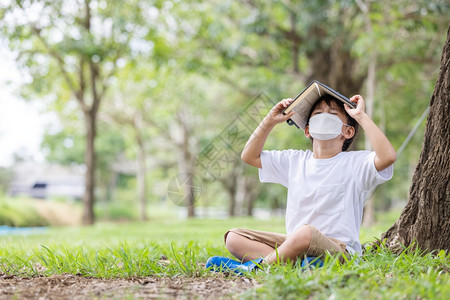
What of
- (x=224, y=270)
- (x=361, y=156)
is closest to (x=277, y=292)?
(x=224, y=270)

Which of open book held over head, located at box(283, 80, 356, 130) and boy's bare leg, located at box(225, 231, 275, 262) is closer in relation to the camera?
open book held over head, located at box(283, 80, 356, 130)

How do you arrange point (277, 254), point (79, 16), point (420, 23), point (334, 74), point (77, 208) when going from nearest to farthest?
point (277, 254)
point (420, 23)
point (334, 74)
point (79, 16)
point (77, 208)

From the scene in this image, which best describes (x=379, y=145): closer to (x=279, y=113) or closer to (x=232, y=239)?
(x=279, y=113)

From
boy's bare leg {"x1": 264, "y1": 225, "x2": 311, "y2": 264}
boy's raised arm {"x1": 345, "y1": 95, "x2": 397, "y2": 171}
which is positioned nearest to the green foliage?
boy's bare leg {"x1": 264, "y1": 225, "x2": 311, "y2": 264}

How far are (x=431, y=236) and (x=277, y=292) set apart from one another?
148 cm

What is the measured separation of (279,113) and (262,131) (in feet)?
0.53

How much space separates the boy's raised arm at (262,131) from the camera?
306cm

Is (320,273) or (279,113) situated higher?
(279,113)

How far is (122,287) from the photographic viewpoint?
2.56 m

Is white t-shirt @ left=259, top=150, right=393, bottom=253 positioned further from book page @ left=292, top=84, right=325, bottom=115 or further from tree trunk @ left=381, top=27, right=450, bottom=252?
tree trunk @ left=381, top=27, right=450, bottom=252

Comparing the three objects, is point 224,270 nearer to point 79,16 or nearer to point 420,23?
point 420,23

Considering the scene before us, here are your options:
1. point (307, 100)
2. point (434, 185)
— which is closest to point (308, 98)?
point (307, 100)

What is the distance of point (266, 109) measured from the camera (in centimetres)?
380

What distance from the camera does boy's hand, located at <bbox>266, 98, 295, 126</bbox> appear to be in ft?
10.00
